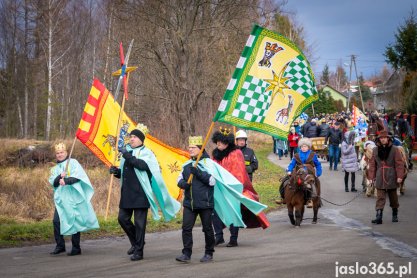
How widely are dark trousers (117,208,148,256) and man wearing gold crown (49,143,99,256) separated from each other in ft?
3.02

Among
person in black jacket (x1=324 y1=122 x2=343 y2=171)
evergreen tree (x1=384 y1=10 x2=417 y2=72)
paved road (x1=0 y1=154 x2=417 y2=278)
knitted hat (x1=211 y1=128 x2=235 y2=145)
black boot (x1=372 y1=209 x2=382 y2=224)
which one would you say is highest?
evergreen tree (x1=384 y1=10 x2=417 y2=72)

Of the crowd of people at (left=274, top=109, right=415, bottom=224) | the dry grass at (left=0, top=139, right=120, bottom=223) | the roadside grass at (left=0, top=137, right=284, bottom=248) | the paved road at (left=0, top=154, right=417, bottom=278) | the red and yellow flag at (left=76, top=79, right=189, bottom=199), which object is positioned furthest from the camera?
the dry grass at (left=0, top=139, right=120, bottom=223)

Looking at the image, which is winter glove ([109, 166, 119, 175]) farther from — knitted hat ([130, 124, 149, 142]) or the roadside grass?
the roadside grass

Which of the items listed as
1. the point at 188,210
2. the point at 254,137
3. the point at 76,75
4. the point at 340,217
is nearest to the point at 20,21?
the point at 76,75

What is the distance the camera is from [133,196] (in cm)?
998

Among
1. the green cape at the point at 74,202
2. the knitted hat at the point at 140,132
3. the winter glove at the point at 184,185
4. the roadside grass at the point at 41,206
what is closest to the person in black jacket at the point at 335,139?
the roadside grass at the point at 41,206

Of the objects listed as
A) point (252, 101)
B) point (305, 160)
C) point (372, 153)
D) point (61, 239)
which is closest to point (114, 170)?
point (61, 239)

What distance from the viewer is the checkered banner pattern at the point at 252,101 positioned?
33.4 feet

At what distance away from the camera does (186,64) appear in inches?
1092

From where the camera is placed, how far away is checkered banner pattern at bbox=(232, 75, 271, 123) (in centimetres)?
1018

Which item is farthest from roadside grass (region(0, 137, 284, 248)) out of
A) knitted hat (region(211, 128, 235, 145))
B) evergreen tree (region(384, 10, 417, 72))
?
evergreen tree (region(384, 10, 417, 72))

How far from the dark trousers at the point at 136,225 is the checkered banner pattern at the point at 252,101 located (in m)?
1.99

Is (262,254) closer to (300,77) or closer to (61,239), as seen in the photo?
(300,77)

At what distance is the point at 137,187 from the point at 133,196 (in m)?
0.14
